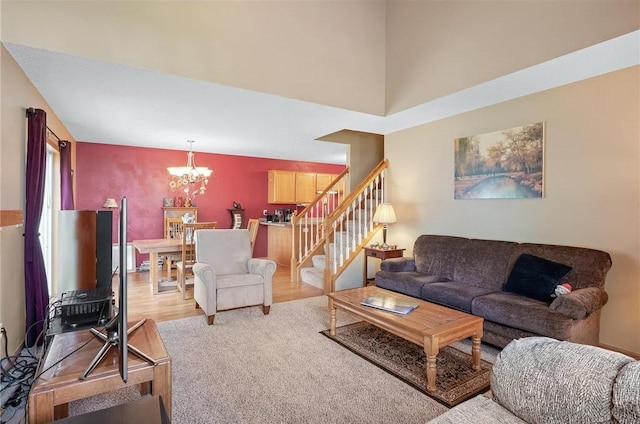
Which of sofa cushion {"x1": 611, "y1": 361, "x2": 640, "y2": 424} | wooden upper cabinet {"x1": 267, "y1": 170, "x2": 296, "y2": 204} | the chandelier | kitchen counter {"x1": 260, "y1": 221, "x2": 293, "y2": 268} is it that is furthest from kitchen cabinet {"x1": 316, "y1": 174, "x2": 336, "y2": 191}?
sofa cushion {"x1": 611, "y1": 361, "x2": 640, "y2": 424}

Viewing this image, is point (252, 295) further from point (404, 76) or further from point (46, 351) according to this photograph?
point (404, 76)

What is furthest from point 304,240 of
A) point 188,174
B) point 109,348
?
point 109,348

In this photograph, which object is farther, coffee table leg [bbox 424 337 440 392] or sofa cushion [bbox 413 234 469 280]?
sofa cushion [bbox 413 234 469 280]

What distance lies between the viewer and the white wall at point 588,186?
2.92 m

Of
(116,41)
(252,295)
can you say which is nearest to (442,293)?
(252,295)

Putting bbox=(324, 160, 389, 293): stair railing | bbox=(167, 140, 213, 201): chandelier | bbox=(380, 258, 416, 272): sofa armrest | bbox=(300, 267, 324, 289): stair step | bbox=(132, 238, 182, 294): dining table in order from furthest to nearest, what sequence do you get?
1. bbox=(167, 140, 213, 201): chandelier
2. bbox=(300, 267, 324, 289): stair step
3. bbox=(324, 160, 389, 293): stair railing
4. bbox=(132, 238, 182, 294): dining table
5. bbox=(380, 258, 416, 272): sofa armrest

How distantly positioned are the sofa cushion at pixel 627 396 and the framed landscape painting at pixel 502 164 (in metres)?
2.96

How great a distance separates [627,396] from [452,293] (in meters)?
2.41

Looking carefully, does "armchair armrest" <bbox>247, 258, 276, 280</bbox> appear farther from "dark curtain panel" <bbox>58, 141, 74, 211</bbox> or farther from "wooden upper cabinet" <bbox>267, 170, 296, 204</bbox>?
"wooden upper cabinet" <bbox>267, 170, 296, 204</bbox>

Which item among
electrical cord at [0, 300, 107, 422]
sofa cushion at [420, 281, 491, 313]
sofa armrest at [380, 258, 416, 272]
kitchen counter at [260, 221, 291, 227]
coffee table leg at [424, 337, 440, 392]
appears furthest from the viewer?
kitchen counter at [260, 221, 291, 227]

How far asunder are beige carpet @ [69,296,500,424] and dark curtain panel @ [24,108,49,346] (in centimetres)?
107

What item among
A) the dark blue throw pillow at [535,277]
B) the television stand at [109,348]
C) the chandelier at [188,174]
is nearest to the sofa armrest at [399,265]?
the dark blue throw pillow at [535,277]

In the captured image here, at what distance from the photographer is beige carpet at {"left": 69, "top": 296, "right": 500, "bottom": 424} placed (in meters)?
2.05

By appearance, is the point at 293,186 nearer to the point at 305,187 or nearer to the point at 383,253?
the point at 305,187
